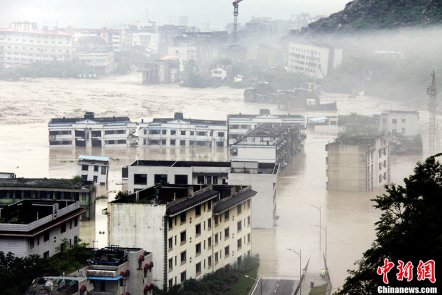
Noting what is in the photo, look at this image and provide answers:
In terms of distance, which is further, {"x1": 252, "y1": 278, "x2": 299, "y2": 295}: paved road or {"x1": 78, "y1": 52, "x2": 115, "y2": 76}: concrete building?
{"x1": 78, "y1": 52, "x2": 115, "y2": 76}: concrete building

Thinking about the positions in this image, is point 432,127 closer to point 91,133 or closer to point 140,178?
point 91,133

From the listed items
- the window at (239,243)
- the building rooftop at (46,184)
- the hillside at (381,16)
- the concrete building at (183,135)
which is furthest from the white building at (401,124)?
the hillside at (381,16)

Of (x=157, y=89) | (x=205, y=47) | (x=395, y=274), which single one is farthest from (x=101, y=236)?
(x=205, y=47)

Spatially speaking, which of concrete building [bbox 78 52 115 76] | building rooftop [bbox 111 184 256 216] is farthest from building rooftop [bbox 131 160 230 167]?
concrete building [bbox 78 52 115 76]

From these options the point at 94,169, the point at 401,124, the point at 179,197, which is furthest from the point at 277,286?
the point at 401,124

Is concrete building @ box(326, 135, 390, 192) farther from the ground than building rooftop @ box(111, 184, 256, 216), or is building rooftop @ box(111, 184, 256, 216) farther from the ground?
building rooftop @ box(111, 184, 256, 216)

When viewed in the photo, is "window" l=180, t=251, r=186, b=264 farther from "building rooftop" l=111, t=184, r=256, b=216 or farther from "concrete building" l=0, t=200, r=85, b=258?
"concrete building" l=0, t=200, r=85, b=258

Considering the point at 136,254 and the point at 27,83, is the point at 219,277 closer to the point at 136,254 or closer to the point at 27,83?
the point at 136,254
